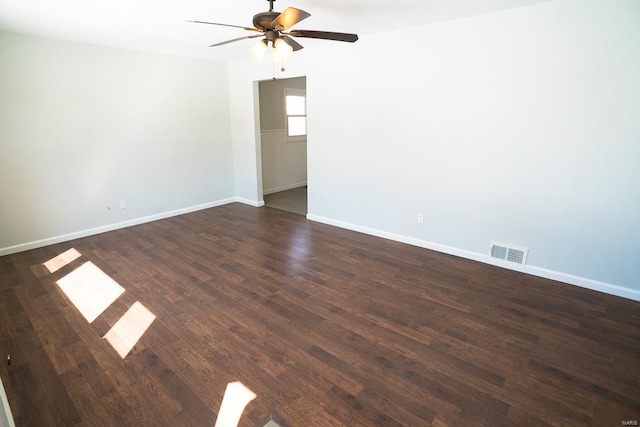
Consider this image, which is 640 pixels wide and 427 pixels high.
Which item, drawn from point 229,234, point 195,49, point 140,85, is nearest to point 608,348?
point 229,234

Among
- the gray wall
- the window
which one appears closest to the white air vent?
the gray wall

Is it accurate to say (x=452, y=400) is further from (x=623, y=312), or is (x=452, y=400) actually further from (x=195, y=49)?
(x=195, y=49)

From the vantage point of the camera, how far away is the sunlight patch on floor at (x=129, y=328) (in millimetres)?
2266

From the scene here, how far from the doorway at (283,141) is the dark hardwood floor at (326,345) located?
3016 millimetres

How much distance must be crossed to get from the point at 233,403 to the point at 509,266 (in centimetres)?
291

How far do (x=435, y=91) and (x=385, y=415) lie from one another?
3041 mm

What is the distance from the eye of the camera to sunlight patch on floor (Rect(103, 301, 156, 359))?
2266 mm

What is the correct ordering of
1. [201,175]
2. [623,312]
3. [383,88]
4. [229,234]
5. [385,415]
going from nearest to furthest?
[385,415]
[623,312]
[383,88]
[229,234]
[201,175]

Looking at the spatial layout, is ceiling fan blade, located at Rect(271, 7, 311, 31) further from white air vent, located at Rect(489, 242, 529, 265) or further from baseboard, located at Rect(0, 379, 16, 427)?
white air vent, located at Rect(489, 242, 529, 265)

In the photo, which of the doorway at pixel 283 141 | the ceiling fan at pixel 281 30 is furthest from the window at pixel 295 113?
the ceiling fan at pixel 281 30

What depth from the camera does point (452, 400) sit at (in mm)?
1821

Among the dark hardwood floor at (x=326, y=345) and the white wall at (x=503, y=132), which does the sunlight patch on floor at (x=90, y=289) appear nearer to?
the dark hardwood floor at (x=326, y=345)

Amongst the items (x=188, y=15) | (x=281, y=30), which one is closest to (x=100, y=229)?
(x=188, y=15)

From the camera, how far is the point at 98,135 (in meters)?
4.28
